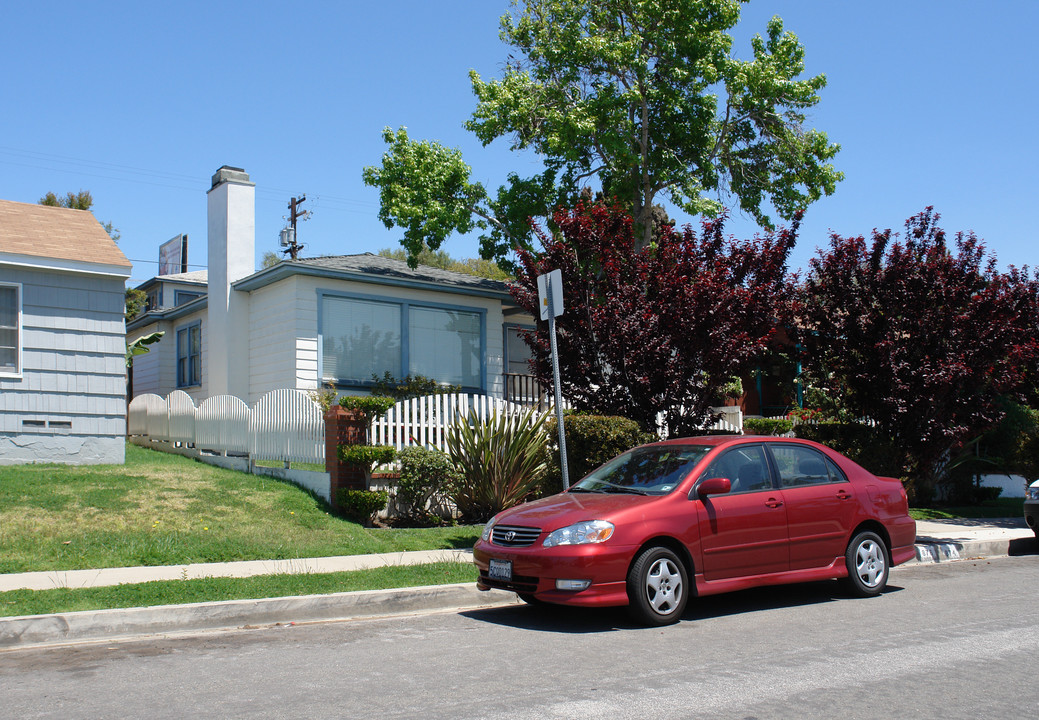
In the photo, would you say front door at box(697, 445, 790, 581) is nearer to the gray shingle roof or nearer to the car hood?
the car hood

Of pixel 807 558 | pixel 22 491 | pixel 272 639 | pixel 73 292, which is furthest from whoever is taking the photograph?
pixel 73 292

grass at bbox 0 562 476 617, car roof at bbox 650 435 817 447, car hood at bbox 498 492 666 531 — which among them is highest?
car roof at bbox 650 435 817 447

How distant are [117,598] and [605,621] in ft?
13.7

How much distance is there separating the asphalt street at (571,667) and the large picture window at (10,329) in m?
9.42

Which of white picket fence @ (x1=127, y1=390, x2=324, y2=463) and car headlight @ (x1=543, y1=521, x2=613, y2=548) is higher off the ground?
white picket fence @ (x1=127, y1=390, x2=324, y2=463)

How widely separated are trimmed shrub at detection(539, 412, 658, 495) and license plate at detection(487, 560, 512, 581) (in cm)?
348

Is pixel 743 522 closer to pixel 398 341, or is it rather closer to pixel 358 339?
pixel 358 339

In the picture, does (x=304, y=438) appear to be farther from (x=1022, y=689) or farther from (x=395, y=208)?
(x=1022, y=689)

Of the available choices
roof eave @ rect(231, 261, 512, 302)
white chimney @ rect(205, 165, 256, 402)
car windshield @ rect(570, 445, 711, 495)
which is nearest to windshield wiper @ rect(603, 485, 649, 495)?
car windshield @ rect(570, 445, 711, 495)

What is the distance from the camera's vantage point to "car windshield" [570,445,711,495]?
26.3ft

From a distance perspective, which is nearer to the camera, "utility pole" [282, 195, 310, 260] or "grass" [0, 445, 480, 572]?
"grass" [0, 445, 480, 572]

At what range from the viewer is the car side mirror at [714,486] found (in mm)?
7637

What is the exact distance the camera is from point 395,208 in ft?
63.1

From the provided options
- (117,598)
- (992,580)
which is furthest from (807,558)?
(117,598)
